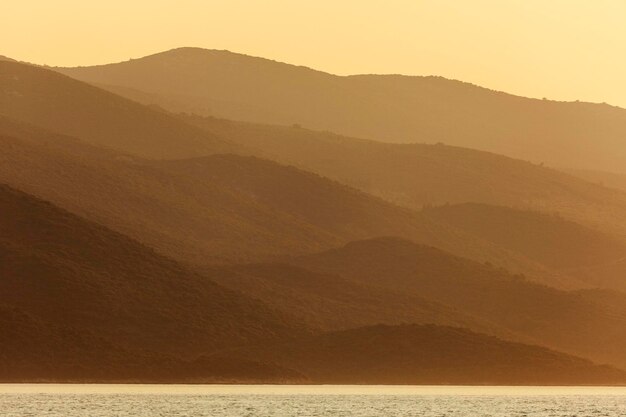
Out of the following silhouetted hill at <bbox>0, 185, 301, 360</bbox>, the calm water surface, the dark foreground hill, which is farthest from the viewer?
silhouetted hill at <bbox>0, 185, 301, 360</bbox>

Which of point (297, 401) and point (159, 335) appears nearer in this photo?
point (297, 401)

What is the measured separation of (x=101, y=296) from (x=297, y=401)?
152ft

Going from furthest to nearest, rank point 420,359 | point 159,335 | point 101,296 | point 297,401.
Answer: point 420,359 → point 159,335 → point 101,296 → point 297,401

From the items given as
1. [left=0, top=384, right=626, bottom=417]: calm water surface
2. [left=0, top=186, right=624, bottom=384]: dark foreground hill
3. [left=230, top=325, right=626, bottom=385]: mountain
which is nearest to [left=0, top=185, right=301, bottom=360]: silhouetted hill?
[left=0, top=186, right=624, bottom=384]: dark foreground hill

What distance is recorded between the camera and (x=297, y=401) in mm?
126000

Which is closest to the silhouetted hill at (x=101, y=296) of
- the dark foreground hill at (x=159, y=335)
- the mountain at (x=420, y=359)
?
the dark foreground hill at (x=159, y=335)

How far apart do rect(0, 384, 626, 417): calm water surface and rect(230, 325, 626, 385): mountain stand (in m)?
5.37

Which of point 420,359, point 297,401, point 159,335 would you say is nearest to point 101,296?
point 159,335

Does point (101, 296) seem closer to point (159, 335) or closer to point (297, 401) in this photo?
point (159, 335)

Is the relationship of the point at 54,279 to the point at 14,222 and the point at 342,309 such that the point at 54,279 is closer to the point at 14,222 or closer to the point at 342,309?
the point at 14,222

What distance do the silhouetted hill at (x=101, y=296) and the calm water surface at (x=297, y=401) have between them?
11.7m

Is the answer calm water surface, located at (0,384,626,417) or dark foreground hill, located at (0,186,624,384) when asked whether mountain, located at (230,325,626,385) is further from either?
calm water surface, located at (0,384,626,417)

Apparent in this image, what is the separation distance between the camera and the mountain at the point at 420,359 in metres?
169

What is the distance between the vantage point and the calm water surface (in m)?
108
